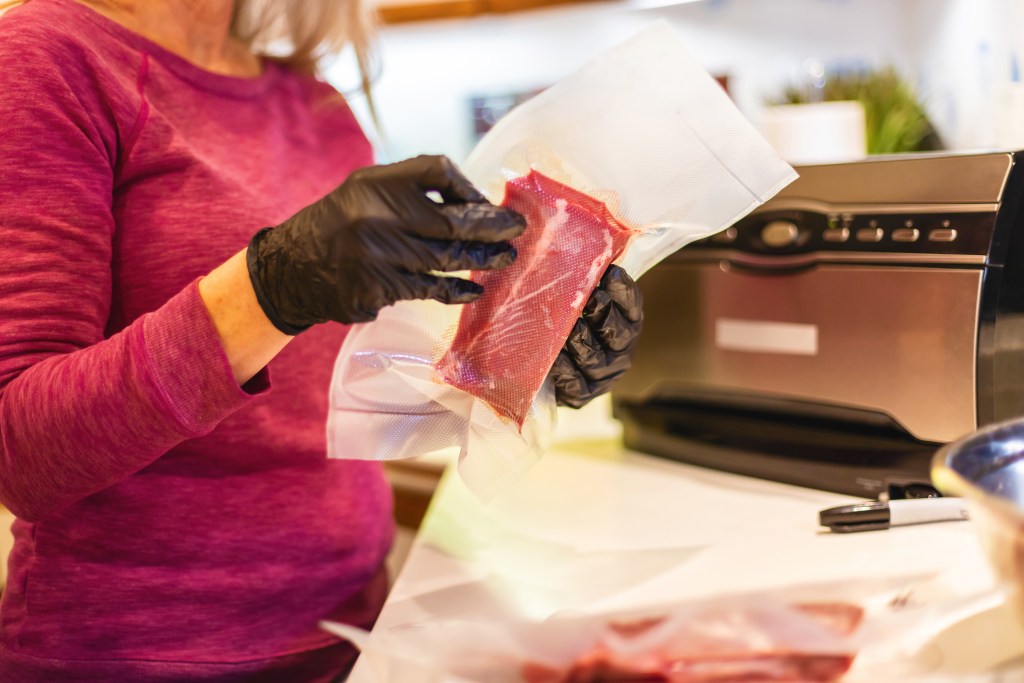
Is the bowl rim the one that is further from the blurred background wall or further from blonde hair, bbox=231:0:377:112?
blonde hair, bbox=231:0:377:112

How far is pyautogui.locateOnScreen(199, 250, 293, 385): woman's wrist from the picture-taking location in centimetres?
55

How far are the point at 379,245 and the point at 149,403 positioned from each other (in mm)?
180

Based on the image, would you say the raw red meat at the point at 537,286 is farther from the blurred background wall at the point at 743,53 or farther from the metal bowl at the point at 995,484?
the blurred background wall at the point at 743,53

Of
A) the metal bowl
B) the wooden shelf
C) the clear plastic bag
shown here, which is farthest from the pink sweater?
the wooden shelf

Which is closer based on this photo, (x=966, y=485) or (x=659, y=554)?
(x=966, y=485)

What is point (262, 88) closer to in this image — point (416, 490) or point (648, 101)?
point (648, 101)

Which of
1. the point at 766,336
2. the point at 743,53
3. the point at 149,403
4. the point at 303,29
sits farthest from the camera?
the point at 743,53

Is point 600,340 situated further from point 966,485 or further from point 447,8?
point 447,8

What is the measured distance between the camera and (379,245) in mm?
502

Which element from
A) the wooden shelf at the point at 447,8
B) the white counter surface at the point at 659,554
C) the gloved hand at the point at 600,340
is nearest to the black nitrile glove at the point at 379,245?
the gloved hand at the point at 600,340

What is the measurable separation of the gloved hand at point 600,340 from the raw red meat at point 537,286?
3cm

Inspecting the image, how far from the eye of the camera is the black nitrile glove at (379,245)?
499 millimetres

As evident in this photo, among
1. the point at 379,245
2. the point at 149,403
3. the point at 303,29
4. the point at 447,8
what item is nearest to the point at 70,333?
the point at 149,403

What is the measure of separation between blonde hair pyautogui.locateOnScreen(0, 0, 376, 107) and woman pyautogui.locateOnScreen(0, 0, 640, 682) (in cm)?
1
